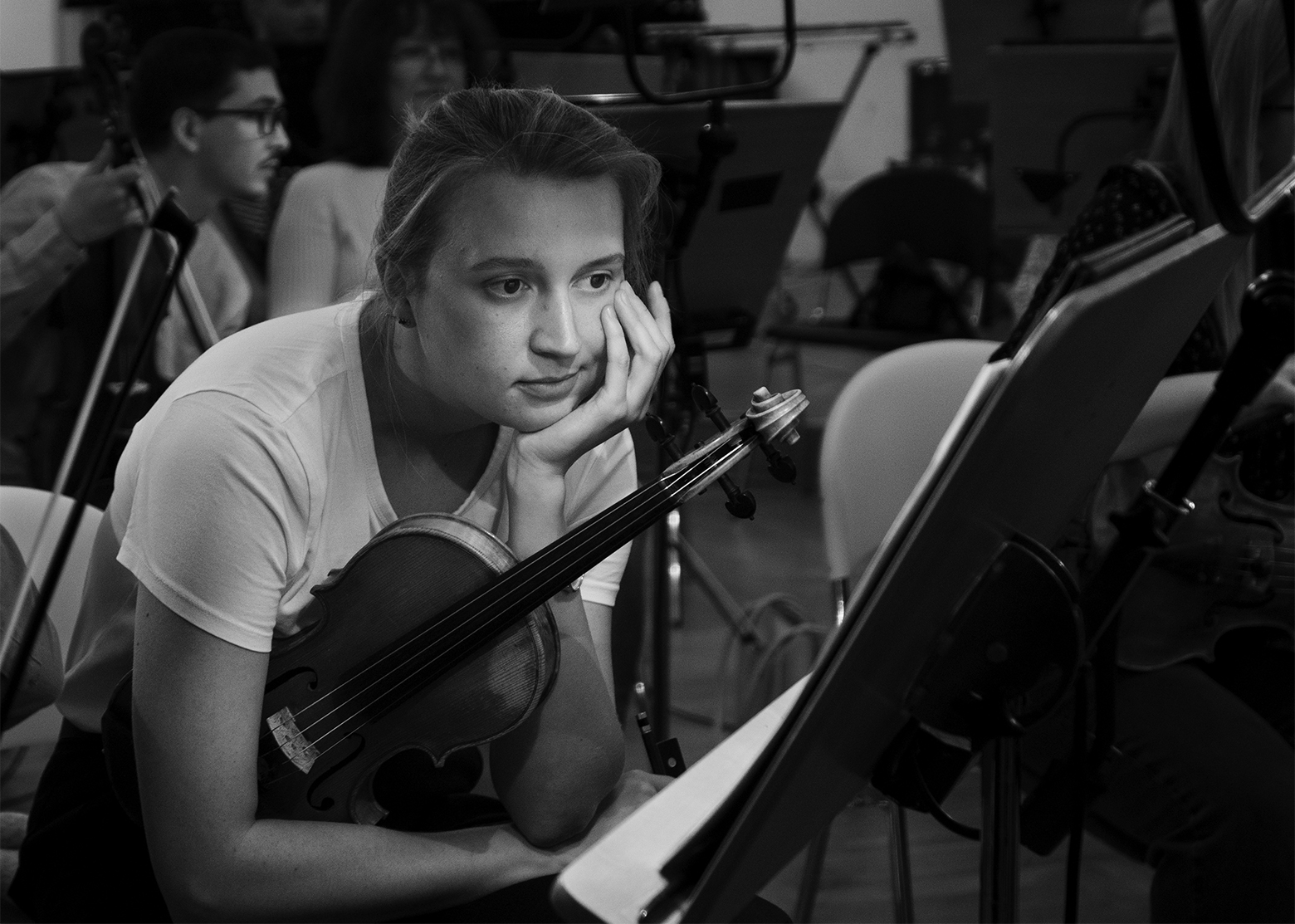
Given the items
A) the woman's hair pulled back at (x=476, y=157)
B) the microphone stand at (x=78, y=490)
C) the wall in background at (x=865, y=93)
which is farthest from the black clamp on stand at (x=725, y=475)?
the wall in background at (x=865, y=93)

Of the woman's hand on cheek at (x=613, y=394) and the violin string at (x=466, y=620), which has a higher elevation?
the woman's hand on cheek at (x=613, y=394)

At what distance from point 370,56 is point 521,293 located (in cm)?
95

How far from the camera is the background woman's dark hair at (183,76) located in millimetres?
1598

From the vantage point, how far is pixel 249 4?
2.75 metres

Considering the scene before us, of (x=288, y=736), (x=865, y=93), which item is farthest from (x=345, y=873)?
(x=865, y=93)

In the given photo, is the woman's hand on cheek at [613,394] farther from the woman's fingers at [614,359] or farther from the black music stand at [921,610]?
the black music stand at [921,610]

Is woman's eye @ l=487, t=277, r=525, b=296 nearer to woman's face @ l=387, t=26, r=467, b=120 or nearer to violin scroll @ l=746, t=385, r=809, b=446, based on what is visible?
violin scroll @ l=746, t=385, r=809, b=446

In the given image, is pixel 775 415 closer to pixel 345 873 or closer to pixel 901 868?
pixel 345 873

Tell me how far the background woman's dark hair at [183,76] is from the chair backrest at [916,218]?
2.08m

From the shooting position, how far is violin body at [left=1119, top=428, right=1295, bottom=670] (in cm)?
124

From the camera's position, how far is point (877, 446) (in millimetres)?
1347

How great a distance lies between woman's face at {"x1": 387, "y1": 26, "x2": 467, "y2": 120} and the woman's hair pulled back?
724 mm

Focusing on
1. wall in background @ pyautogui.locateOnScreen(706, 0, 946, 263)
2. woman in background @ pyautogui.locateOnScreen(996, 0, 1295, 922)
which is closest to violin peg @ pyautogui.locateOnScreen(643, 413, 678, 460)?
woman in background @ pyautogui.locateOnScreen(996, 0, 1295, 922)

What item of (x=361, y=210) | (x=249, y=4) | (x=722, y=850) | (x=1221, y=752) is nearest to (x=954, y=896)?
(x=1221, y=752)
